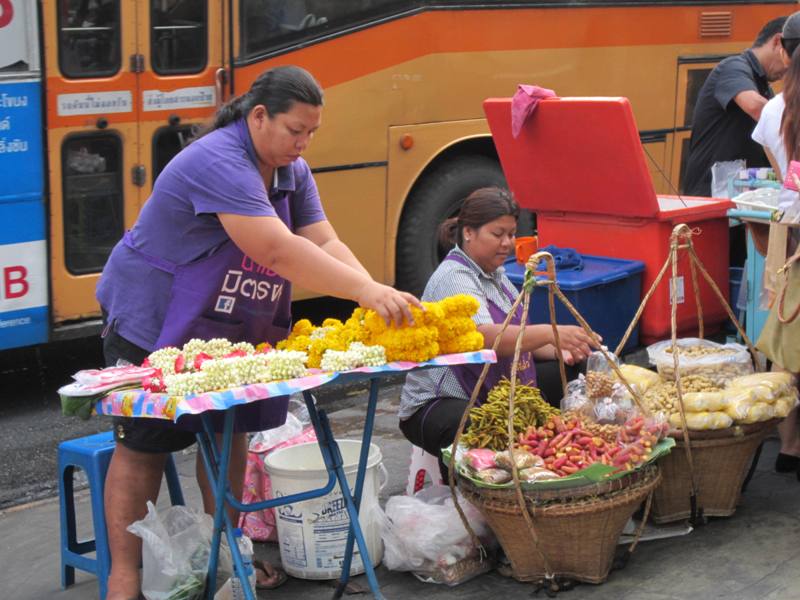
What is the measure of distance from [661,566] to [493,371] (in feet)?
2.97

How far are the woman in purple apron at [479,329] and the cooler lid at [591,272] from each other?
51.4 inches

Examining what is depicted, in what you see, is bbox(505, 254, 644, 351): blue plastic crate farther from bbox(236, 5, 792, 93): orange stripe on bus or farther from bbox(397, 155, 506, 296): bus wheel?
bbox(236, 5, 792, 93): orange stripe on bus

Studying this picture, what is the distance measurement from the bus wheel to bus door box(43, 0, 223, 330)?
159cm

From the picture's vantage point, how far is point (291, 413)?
484cm

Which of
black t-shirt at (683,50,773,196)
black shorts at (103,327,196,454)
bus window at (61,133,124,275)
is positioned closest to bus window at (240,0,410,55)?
bus window at (61,133,124,275)

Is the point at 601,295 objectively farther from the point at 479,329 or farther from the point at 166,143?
the point at 166,143

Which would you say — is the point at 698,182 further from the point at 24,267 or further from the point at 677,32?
the point at 24,267

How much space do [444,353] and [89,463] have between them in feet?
4.20

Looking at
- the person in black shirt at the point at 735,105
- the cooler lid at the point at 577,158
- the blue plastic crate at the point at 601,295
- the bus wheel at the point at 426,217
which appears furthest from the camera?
the bus wheel at the point at 426,217

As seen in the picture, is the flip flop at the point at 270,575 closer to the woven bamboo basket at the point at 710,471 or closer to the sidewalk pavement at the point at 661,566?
the sidewalk pavement at the point at 661,566

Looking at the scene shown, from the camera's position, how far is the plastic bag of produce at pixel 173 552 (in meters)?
3.71

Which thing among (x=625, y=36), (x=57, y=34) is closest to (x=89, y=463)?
(x=57, y=34)

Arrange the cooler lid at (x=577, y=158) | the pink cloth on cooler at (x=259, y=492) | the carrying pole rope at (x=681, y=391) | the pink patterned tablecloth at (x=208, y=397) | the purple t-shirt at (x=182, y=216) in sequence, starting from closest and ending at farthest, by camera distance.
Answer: the pink patterned tablecloth at (x=208, y=397)
the purple t-shirt at (x=182, y=216)
the carrying pole rope at (x=681, y=391)
the pink cloth on cooler at (x=259, y=492)
the cooler lid at (x=577, y=158)

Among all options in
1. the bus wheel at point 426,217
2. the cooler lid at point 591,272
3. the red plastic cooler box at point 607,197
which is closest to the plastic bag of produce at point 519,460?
the cooler lid at point 591,272
